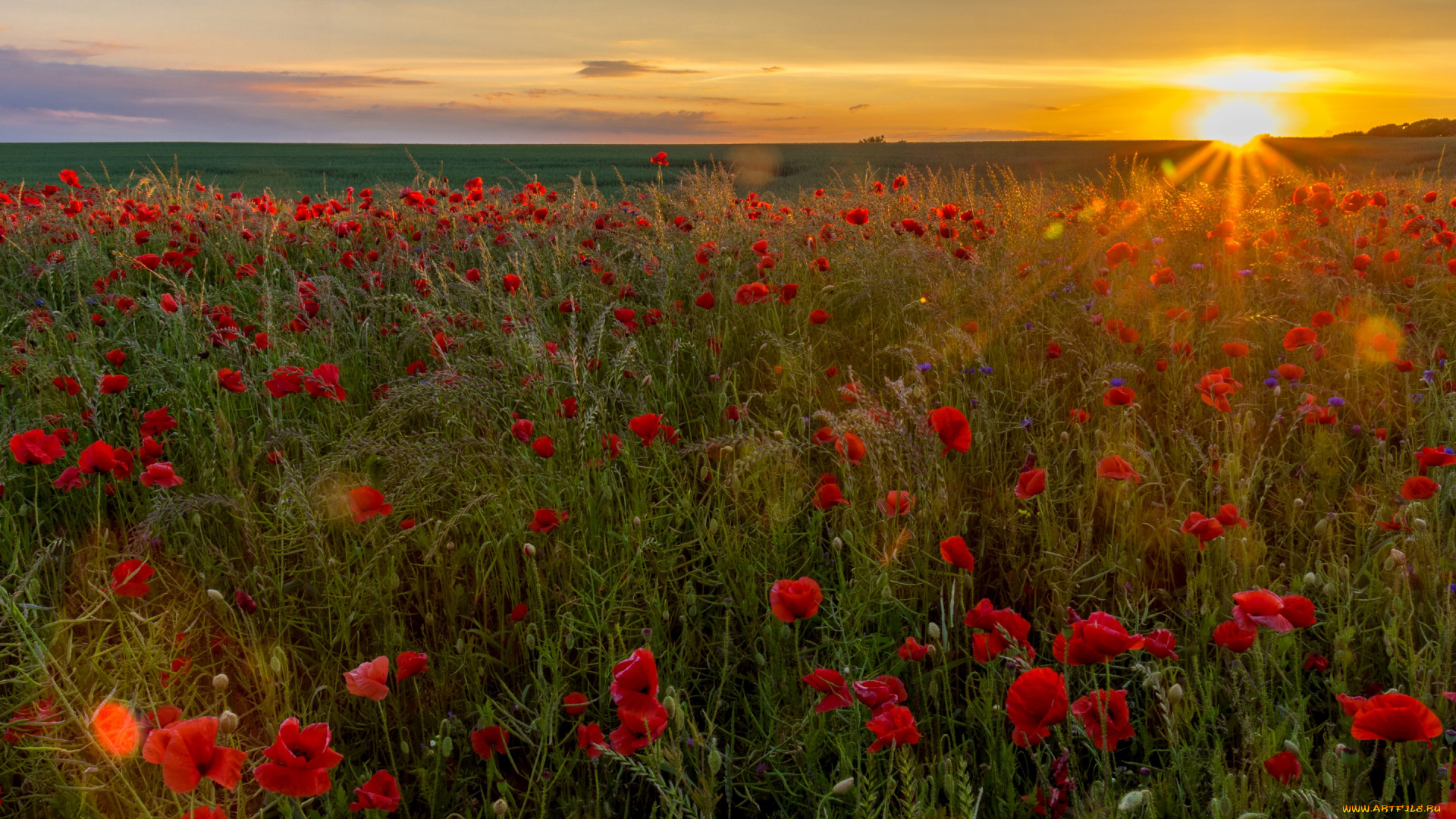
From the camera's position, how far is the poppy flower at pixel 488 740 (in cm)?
141

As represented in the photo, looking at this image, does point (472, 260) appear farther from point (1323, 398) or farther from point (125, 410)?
point (1323, 398)

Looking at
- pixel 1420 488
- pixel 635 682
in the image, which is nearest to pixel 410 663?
pixel 635 682

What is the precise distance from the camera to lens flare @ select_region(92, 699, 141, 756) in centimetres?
130

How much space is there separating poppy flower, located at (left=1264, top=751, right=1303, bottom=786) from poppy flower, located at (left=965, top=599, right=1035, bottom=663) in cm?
36

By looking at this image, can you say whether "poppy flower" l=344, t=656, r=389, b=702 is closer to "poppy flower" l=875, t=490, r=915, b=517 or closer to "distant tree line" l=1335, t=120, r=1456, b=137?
"poppy flower" l=875, t=490, r=915, b=517

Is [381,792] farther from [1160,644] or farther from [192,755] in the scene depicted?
[1160,644]

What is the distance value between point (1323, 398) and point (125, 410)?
4.43 m

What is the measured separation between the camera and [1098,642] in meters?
1.16

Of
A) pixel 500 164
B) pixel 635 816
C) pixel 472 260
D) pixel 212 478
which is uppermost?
pixel 500 164

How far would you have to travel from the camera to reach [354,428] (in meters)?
2.50

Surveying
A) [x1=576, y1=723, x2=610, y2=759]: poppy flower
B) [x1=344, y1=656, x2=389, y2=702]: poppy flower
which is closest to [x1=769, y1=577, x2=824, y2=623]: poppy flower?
[x1=576, y1=723, x2=610, y2=759]: poppy flower

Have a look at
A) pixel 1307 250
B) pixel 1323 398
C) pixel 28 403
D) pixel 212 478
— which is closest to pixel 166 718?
pixel 212 478

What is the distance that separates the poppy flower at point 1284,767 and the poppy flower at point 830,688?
2.05 feet

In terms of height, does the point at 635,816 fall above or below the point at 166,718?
below
